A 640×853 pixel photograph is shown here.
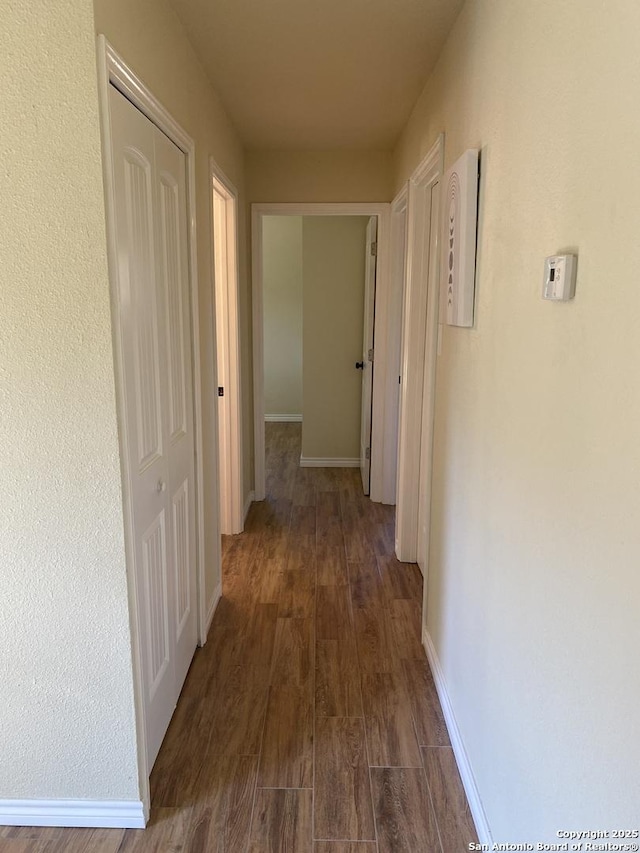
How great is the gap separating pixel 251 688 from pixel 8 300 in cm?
163

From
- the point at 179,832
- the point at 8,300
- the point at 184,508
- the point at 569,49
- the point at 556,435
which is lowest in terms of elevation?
the point at 179,832

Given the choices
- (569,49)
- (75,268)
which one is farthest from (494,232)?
(75,268)

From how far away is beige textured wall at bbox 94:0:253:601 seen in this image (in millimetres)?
1491

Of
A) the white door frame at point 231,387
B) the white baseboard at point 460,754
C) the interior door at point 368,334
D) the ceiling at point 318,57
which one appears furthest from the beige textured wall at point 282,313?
the white baseboard at point 460,754


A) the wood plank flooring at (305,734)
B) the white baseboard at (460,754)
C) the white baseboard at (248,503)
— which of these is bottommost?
the wood plank flooring at (305,734)

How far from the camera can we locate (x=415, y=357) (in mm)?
3076

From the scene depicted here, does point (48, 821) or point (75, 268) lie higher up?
point (75, 268)

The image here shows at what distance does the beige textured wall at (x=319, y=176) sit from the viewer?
376 cm

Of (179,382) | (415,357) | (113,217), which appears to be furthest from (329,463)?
(113,217)

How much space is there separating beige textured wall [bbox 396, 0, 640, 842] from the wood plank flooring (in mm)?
280

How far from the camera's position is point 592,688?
93 centimetres

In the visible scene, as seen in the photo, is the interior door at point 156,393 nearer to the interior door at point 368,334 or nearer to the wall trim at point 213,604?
the wall trim at point 213,604

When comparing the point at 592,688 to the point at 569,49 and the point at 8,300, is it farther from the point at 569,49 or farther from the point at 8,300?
the point at 8,300

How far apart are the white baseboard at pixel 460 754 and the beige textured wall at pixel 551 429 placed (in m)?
0.06
